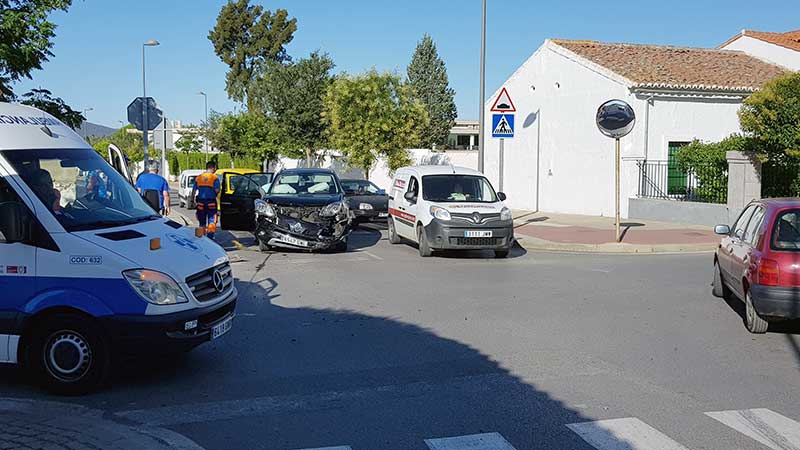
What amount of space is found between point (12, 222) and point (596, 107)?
74.1 ft

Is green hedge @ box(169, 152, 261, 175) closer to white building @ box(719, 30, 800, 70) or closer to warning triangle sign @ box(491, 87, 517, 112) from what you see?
white building @ box(719, 30, 800, 70)

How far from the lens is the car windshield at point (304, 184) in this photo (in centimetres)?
1633

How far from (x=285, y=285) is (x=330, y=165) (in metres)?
31.0

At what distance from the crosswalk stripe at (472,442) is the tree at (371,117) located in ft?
82.4

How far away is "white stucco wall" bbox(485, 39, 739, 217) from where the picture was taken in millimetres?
24891

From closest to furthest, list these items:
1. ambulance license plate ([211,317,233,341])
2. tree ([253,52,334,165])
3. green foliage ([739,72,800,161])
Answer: ambulance license plate ([211,317,233,341]) → green foliage ([739,72,800,161]) → tree ([253,52,334,165])

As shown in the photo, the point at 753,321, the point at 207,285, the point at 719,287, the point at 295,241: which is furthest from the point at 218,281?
the point at 295,241

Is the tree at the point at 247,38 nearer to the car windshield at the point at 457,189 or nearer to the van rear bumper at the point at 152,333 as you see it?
the car windshield at the point at 457,189

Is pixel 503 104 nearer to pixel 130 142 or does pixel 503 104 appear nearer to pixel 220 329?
pixel 220 329

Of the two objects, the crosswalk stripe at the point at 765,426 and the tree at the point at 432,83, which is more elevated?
the tree at the point at 432,83

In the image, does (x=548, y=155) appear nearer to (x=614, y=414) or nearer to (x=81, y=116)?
(x=81, y=116)

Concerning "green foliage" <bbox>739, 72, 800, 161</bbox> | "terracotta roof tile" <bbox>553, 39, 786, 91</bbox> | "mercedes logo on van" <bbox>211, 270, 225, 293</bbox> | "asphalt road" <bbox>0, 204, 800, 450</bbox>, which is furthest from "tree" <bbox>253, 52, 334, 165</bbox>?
"mercedes logo on van" <bbox>211, 270, 225, 293</bbox>

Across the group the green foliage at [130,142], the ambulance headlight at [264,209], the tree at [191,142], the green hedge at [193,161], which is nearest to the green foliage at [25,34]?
the ambulance headlight at [264,209]

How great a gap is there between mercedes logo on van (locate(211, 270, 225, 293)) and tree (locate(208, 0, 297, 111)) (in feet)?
194
